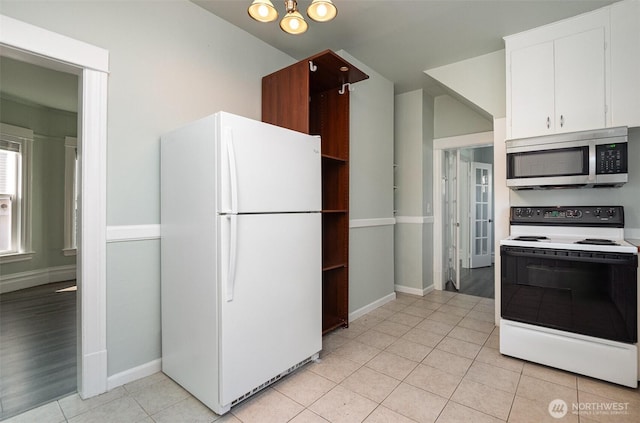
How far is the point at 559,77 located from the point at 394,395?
2795 mm

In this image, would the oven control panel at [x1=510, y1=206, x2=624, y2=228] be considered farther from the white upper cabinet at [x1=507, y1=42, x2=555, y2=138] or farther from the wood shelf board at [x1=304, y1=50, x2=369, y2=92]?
the wood shelf board at [x1=304, y1=50, x2=369, y2=92]

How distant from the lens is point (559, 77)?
7.89 ft

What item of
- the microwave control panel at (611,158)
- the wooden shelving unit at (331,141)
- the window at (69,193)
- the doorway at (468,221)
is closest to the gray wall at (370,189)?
the wooden shelving unit at (331,141)

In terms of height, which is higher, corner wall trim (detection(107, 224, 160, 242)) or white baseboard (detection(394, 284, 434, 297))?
corner wall trim (detection(107, 224, 160, 242))

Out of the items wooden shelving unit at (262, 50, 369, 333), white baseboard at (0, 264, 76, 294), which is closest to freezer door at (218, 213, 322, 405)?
wooden shelving unit at (262, 50, 369, 333)

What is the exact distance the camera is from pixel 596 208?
2.37 meters

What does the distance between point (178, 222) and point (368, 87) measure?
2579mm

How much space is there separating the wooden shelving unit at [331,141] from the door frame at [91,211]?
1.25 meters

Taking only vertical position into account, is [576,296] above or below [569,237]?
below

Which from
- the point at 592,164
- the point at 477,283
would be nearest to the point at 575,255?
the point at 592,164

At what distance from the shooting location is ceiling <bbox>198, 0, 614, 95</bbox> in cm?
229

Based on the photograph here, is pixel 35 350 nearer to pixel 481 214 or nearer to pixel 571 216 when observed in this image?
pixel 571 216

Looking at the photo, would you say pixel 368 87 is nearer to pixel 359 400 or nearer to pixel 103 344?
pixel 359 400

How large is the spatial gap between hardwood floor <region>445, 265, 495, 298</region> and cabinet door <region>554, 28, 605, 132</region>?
8.18 feet
